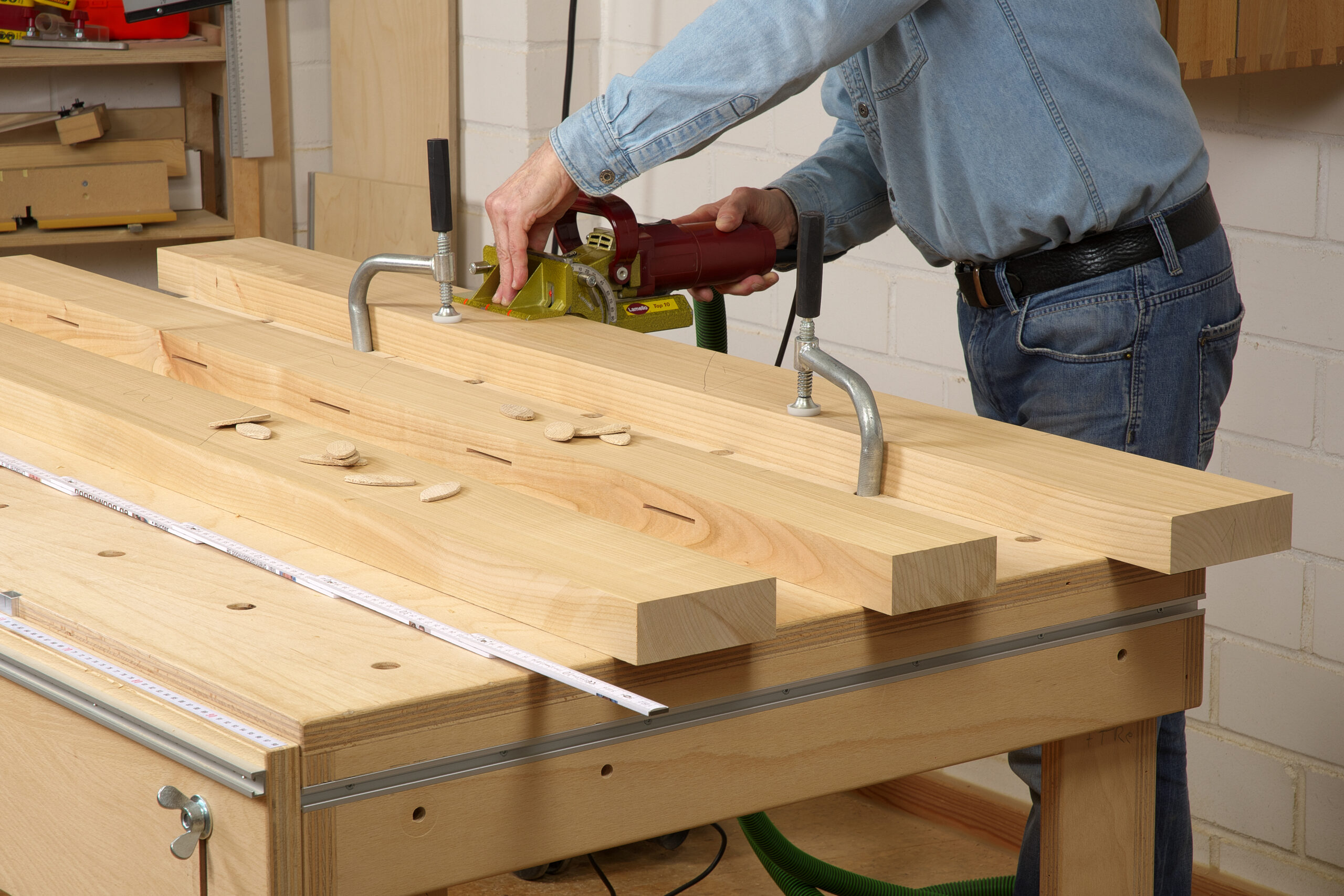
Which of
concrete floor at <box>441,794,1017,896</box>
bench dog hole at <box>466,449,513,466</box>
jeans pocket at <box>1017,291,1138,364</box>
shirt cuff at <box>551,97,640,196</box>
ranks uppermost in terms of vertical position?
shirt cuff at <box>551,97,640,196</box>

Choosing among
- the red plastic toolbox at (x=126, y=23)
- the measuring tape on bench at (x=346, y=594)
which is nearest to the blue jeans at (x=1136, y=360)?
the measuring tape on bench at (x=346, y=594)

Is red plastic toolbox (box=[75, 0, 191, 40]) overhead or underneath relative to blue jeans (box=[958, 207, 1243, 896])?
overhead

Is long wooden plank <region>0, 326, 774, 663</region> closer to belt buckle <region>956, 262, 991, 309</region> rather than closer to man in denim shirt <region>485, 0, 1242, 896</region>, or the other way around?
man in denim shirt <region>485, 0, 1242, 896</region>

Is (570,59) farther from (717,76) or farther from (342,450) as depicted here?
(342,450)

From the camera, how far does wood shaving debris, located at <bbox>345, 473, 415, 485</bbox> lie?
1189mm

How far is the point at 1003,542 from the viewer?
1.20 m

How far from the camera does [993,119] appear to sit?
1.60m

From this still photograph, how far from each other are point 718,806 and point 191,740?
36cm

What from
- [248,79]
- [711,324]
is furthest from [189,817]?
[248,79]

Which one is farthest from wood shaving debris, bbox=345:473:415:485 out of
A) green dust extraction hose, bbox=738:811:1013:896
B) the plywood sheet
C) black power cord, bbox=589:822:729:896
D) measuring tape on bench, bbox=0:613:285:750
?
the plywood sheet

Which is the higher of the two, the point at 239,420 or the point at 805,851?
the point at 239,420

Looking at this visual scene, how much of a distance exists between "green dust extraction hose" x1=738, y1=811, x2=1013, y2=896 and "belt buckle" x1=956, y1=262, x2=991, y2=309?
3.04ft

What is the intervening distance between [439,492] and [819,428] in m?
0.37

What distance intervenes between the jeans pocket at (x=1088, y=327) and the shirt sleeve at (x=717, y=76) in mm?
391
